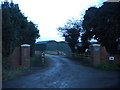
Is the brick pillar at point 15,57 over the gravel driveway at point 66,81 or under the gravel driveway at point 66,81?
over

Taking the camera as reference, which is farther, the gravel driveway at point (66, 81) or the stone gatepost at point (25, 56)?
the stone gatepost at point (25, 56)

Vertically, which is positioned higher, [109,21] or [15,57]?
[109,21]

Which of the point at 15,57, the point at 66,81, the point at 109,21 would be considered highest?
the point at 109,21

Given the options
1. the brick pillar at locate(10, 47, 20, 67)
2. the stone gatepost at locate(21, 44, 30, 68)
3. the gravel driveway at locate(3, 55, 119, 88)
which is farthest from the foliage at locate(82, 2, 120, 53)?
the brick pillar at locate(10, 47, 20, 67)

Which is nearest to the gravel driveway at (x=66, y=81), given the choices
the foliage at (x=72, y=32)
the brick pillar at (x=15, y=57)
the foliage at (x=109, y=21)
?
the brick pillar at (x=15, y=57)

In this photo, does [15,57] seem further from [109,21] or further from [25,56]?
[109,21]

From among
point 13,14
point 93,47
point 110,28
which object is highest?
point 13,14

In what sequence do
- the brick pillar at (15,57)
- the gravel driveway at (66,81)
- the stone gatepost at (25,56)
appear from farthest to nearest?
the stone gatepost at (25,56) < the brick pillar at (15,57) < the gravel driveway at (66,81)

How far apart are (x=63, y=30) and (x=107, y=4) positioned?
19617mm

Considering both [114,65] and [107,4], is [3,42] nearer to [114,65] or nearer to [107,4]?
[114,65]

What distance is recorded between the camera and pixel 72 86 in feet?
27.6

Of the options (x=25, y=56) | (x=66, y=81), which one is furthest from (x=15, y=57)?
(x=66, y=81)

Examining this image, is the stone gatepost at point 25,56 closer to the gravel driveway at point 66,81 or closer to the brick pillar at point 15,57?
the brick pillar at point 15,57

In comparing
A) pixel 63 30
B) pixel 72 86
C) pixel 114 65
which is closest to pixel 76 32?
pixel 63 30
